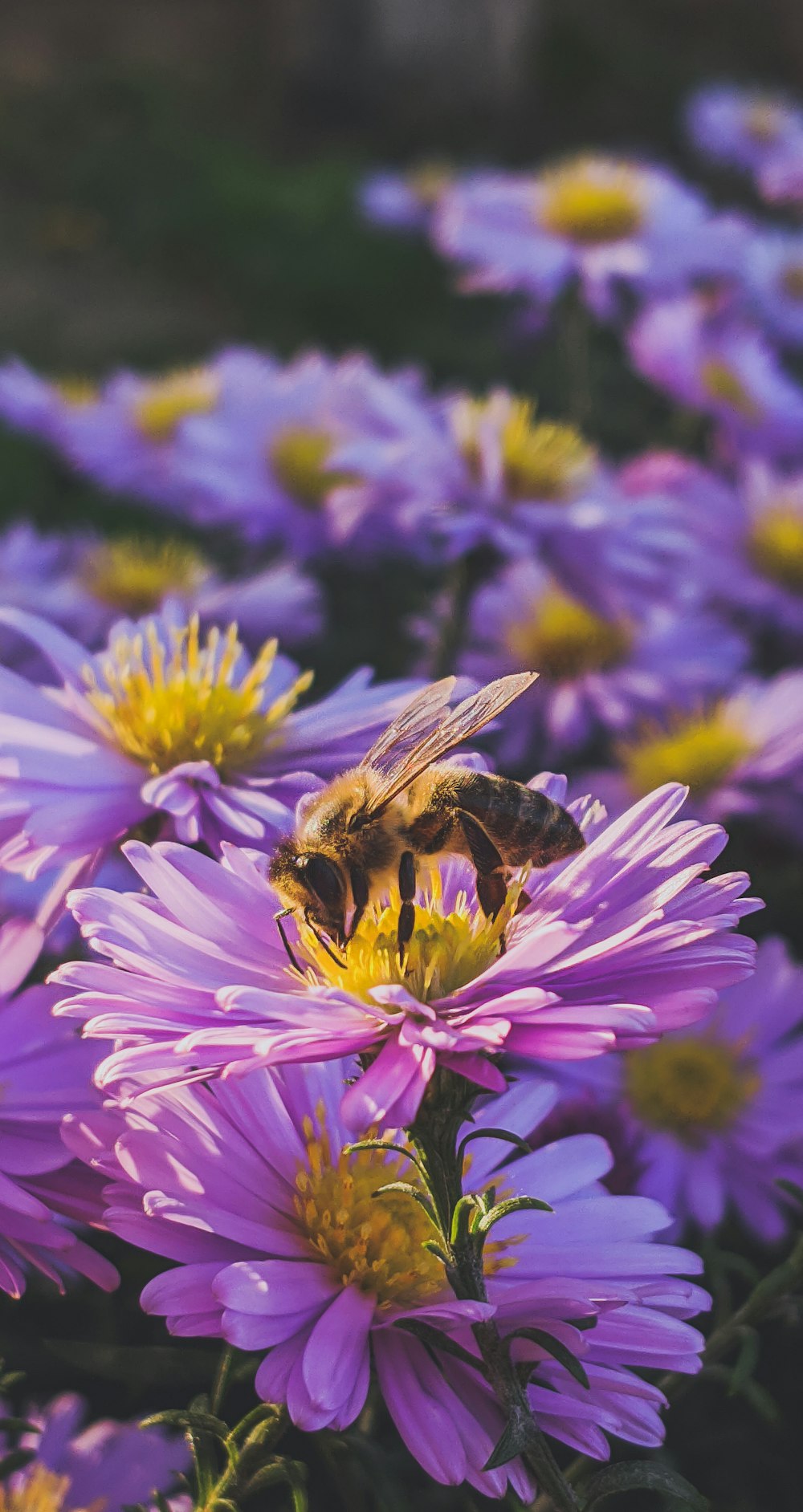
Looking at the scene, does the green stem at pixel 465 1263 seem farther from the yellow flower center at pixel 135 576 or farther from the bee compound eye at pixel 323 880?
the yellow flower center at pixel 135 576

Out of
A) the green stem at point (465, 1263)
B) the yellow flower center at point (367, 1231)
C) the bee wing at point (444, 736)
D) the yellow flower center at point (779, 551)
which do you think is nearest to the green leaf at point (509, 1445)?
the green stem at point (465, 1263)

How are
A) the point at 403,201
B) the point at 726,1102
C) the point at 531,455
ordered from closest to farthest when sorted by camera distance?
the point at 726,1102
the point at 531,455
the point at 403,201

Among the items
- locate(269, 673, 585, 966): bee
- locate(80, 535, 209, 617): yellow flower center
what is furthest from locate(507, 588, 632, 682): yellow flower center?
locate(269, 673, 585, 966): bee

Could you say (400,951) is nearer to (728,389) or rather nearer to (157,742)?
(157,742)

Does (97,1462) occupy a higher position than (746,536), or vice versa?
(746,536)

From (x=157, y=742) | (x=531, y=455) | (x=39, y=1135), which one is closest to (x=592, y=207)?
(x=531, y=455)

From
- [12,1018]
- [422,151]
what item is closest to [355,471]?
[12,1018]

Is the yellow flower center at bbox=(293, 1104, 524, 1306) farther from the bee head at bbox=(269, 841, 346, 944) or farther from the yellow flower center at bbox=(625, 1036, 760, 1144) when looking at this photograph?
the yellow flower center at bbox=(625, 1036, 760, 1144)
